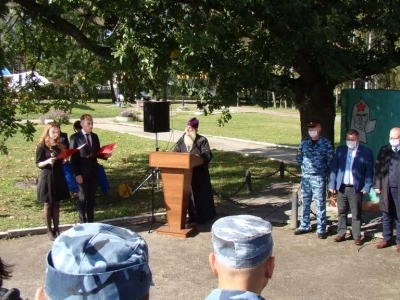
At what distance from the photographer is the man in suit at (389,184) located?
24.9 feet

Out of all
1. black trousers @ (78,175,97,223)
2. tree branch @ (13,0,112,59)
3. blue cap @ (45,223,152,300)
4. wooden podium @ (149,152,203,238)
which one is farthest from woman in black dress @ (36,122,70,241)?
blue cap @ (45,223,152,300)

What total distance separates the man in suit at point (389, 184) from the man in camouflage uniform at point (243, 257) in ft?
19.3

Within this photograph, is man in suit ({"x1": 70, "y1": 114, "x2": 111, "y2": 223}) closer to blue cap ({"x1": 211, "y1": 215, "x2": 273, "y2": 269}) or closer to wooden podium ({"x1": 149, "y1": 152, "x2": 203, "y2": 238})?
wooden podium ({"x1": 149, "y1": 152, "x2": 203, "y2": 238})

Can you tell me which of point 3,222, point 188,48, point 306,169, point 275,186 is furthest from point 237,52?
point 3,222

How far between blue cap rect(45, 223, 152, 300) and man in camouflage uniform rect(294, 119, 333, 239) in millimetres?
6858

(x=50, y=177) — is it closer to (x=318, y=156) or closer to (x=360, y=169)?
(x=318, y=156)

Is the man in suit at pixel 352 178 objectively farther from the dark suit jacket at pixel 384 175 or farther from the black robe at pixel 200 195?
the black robe at pixel 200 195

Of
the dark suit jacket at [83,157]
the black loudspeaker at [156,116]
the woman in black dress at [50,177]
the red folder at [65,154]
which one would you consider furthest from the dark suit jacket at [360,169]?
the black loudspeaker at [156,116]

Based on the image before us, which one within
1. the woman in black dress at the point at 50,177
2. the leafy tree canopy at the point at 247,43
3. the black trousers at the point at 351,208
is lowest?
the black trousers at the point at 351,208

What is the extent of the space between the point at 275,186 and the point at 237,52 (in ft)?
13.5

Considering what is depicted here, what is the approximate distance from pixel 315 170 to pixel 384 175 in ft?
3.54

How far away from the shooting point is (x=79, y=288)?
166 centimetres

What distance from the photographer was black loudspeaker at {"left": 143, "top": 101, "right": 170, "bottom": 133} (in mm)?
11905

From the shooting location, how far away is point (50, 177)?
817cm
